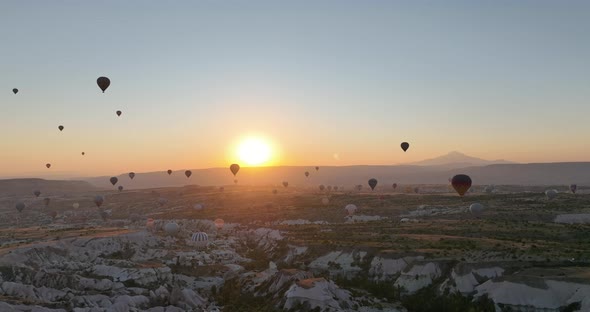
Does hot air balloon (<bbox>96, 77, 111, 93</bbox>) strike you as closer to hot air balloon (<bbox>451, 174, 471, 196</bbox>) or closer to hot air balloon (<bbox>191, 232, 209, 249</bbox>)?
hot air balloon (<bbox>191, 232, 209, 249</bbox>)

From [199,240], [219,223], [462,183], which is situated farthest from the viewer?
[219,223]

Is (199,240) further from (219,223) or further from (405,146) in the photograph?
(405,146)

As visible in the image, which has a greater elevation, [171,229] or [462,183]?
[462,183]

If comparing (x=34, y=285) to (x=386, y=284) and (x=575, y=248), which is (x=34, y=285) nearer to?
(x=386, y=284)

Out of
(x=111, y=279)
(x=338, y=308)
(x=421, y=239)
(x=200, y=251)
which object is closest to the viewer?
(x=338, y=308)

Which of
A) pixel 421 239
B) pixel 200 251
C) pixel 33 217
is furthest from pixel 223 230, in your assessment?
pixel 33 217

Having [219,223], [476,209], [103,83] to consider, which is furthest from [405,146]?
[103,83]

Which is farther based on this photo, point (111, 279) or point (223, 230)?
point (223, 230)

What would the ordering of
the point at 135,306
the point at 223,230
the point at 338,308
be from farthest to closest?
the point at 223,230 → the point at 135,306 → the point at 338,308
